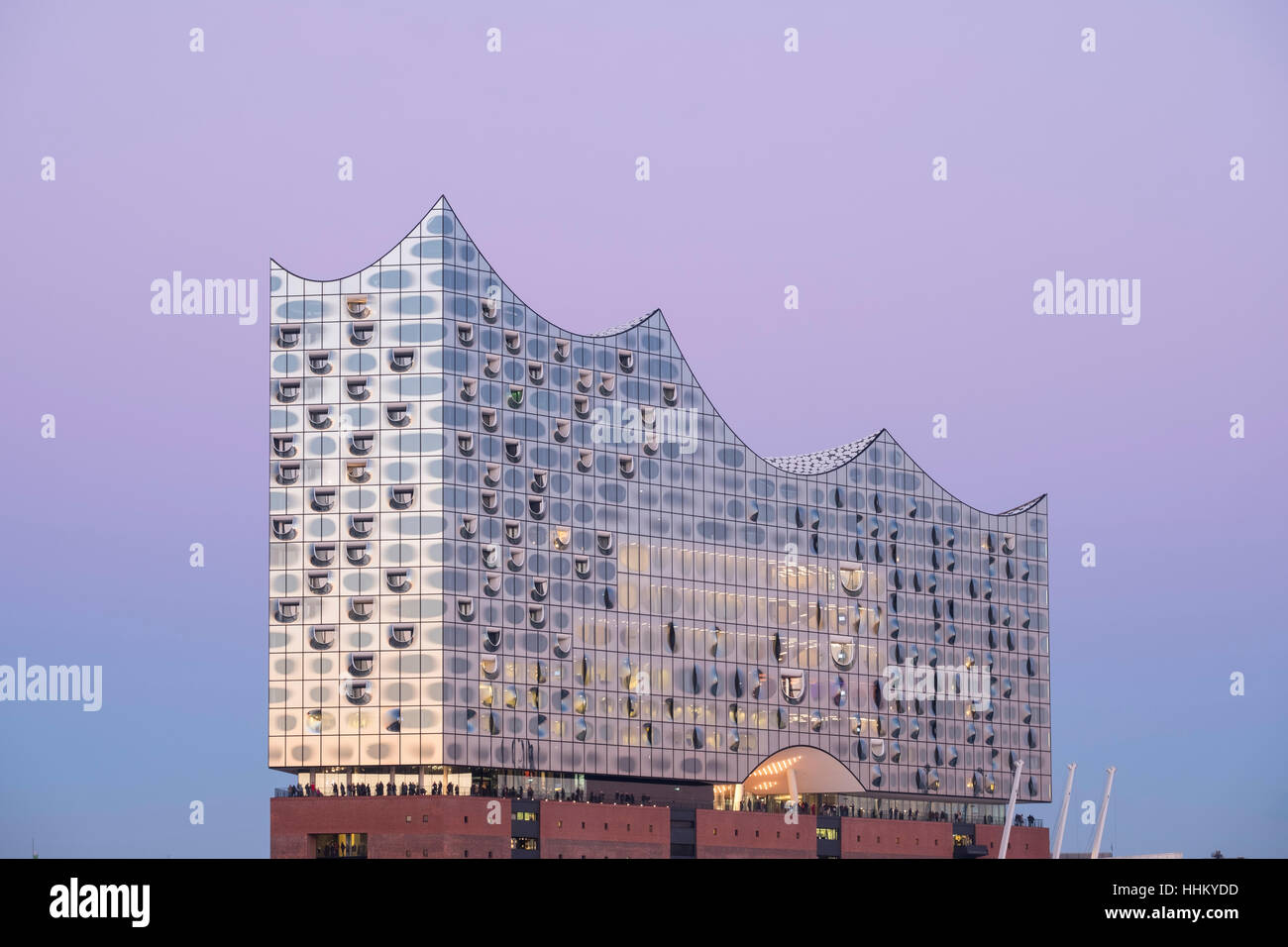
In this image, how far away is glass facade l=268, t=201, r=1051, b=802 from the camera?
12262 centimetres

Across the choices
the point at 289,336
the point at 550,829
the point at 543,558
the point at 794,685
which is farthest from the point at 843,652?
the point at 289,336

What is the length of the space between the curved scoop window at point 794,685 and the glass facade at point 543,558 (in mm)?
212

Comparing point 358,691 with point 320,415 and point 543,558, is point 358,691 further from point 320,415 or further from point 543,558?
point 320,415

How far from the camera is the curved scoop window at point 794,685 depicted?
143 m

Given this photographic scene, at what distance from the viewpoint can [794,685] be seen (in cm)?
14325

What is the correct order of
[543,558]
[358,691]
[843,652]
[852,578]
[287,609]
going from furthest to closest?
[852,578], [843,652], [543,558], [287,609], [358,691]

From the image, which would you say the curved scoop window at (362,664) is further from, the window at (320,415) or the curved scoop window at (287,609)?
the window at (320,415)

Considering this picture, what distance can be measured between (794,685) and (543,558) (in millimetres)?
24819

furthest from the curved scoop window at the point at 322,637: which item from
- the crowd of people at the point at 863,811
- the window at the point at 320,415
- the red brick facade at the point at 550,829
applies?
the crowd of people at the point at 863,811

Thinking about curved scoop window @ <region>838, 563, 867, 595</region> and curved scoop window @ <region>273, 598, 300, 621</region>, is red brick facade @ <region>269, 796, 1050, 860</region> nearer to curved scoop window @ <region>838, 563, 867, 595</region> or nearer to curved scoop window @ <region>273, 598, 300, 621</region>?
curved scoop window @ <region>273, 598, 300, 621</region>

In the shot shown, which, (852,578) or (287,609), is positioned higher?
(852,578)

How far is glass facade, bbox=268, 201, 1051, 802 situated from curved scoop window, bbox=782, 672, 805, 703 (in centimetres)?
21
